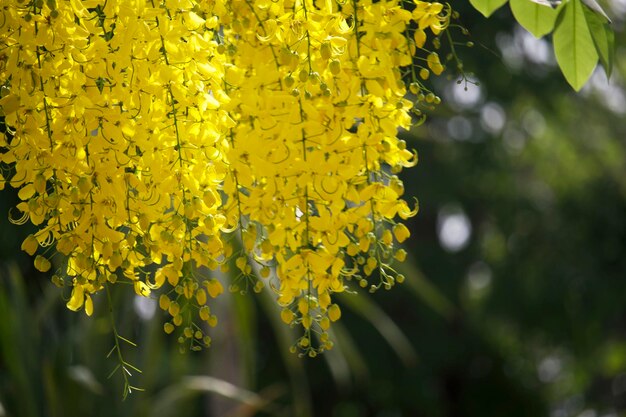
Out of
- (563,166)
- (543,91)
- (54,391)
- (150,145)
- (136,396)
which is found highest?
(150,145)

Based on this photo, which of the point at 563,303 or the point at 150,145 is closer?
the point at 150,145

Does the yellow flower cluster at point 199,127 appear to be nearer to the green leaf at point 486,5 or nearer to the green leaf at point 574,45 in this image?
the green leaf at point 486,5

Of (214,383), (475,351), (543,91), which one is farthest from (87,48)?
(475,351)

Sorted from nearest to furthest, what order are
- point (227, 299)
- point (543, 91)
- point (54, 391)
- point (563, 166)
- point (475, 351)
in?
1. point (54, 391)
2. point (227, 299)
3. point (543, 91)
4. point (475, 351)
5. point (563, 166)

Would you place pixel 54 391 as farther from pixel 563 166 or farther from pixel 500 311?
pixel 563 166

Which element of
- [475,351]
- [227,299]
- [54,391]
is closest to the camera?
[54,391]

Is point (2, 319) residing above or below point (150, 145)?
below

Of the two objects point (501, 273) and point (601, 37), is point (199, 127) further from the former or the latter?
point (501, 273)

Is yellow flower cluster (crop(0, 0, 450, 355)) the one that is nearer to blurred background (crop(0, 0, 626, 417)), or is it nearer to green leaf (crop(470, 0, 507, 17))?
green leaf (crop(470, 0, 507, 17))
